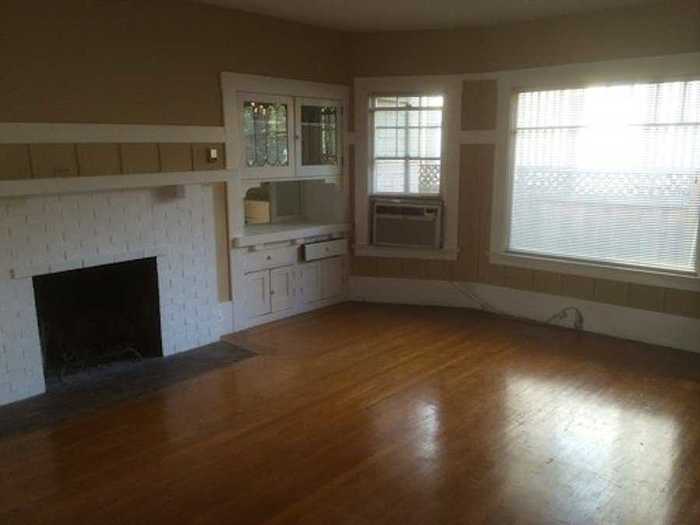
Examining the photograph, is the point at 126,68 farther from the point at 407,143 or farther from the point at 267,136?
the point at 407,143

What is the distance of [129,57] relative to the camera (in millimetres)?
4004

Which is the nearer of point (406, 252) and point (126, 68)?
point (126, 68)

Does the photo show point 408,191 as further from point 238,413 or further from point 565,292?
point 238,413

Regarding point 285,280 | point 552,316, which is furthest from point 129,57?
point 552,316

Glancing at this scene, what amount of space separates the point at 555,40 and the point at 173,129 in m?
3.16

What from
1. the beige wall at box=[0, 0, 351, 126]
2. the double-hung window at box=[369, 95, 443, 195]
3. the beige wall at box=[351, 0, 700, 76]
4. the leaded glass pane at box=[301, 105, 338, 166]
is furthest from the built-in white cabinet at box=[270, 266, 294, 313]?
the beige wall at box=[351, 0, 700, 76]

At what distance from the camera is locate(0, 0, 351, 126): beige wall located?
3.52 metres

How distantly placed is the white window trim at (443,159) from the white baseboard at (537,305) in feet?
1.05

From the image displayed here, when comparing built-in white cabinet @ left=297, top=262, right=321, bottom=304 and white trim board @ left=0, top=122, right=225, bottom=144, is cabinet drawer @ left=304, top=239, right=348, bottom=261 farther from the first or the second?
white trim board @ left=0, top=122, right=225, bottom=144

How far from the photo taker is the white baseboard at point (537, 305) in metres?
4.56

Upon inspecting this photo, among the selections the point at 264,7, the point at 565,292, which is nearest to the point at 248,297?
the point at 264,7

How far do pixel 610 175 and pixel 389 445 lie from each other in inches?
118

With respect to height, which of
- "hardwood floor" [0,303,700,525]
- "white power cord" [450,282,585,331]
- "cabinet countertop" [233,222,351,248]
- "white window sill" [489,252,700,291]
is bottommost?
"hardwood floor" [0,303,700,525]

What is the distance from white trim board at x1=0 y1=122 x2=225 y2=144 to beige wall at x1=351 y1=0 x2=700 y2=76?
1.86m
